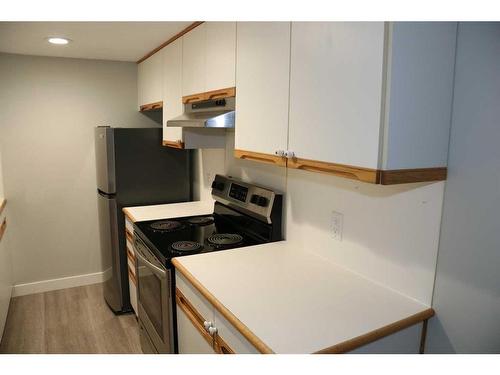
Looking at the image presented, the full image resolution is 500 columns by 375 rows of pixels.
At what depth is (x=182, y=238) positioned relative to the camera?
84.7 inches

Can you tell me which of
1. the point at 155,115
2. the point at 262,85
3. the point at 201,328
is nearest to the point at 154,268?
the point at 201,328

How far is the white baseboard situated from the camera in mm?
3477

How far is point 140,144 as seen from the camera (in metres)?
2.99

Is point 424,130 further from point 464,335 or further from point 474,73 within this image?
point 464,335

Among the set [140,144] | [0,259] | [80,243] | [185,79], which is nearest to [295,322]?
[185,79]

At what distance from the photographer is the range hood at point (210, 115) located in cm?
198

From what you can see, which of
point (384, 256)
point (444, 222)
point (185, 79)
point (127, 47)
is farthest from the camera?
point (127, 47)

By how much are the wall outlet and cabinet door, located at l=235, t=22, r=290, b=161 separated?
418mm

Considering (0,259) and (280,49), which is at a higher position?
(280,49)

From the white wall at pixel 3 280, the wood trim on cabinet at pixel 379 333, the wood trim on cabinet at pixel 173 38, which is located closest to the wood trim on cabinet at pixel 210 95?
the wood trim on cabinet at pixel 173 38

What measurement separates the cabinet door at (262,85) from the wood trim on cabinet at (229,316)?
0.64 m

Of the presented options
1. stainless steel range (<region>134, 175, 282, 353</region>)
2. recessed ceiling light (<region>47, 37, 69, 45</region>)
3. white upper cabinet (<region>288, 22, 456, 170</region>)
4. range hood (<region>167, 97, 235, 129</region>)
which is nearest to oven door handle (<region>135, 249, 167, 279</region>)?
stainless steel range (<region>134, 175, 282, 353</region>)

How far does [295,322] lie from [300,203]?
32.7 inches

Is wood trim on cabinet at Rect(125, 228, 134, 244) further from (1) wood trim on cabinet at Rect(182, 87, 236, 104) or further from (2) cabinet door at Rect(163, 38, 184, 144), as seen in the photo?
(1) wood trim on cabinet at Rect(182, 87, 236, 104)
